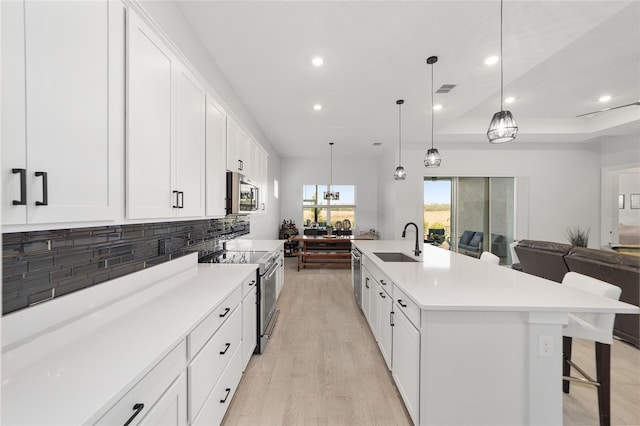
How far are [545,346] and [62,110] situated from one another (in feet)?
8.14

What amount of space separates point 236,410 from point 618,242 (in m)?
7.84

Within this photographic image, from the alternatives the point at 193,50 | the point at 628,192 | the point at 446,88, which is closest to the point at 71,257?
the point at 193,50

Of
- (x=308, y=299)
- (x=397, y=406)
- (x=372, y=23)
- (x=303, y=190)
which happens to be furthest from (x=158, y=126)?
(x=303, y=190)

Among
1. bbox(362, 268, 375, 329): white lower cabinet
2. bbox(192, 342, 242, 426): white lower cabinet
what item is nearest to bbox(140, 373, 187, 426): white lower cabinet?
bbox(192, 342, 242, 426): white lower cabinet

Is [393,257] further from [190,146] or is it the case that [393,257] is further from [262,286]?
[190,146]

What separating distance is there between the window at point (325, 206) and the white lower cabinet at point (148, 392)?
6.86m

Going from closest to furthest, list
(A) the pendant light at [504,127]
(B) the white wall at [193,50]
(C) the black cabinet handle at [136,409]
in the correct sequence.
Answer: (C) the black cabinet handle at [136,409], (B) the white wall at [193,50], (A) the pendant light at [504,127]

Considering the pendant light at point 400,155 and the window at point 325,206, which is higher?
the pendant light at point 400,155

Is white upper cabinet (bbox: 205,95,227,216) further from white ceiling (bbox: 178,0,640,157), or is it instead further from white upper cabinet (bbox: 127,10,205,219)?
white ceiling (bbox: 178,0,640,157)

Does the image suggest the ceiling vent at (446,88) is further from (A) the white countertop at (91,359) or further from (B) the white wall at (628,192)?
(B) the white wall at (628,192)

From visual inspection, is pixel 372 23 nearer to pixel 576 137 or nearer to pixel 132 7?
pixel 132 7

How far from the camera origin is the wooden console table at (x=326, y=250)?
6.16 m

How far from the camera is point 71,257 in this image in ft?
4.09

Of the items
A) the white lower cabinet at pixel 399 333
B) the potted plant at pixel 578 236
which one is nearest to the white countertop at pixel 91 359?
the white lower cabinet at pixel 399 333
